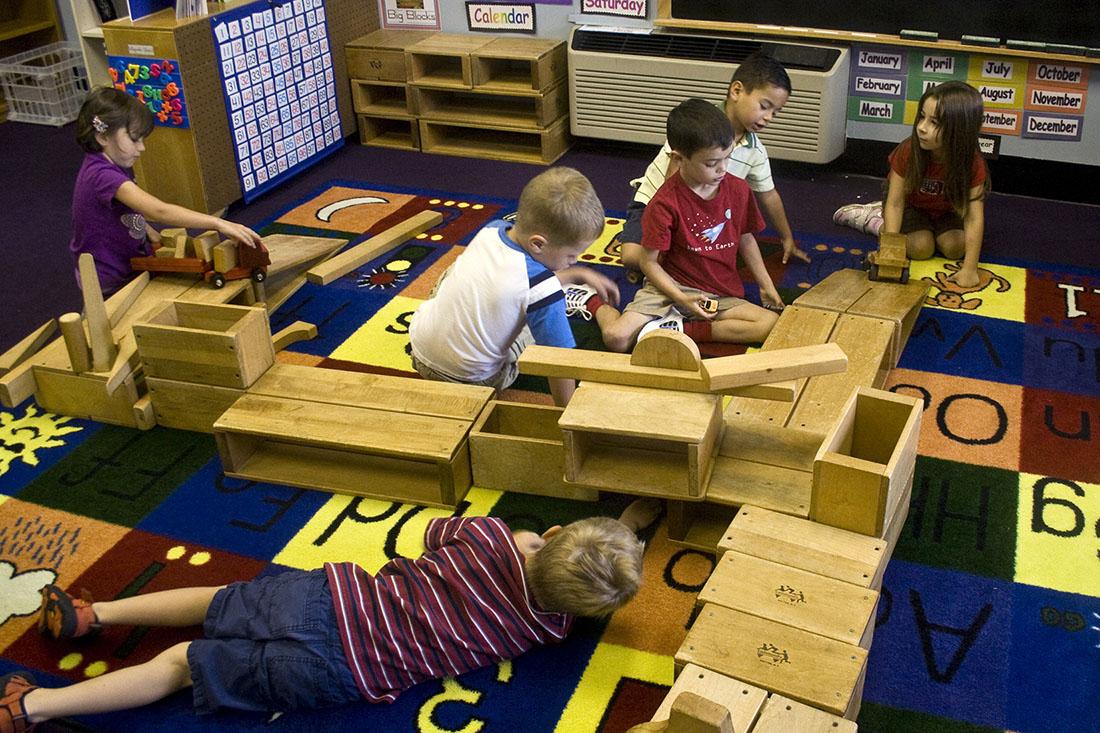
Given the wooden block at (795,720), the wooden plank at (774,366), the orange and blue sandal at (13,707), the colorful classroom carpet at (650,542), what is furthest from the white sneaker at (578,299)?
the orange and blue sandal at (13,707)

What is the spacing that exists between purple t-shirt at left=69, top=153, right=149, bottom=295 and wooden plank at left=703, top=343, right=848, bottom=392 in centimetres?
209

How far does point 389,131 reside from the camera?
5.62 meters

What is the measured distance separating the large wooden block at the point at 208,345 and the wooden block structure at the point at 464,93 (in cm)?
→ 239

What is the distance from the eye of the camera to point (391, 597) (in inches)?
86.7

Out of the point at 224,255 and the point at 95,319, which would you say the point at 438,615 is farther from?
the point at 224,255

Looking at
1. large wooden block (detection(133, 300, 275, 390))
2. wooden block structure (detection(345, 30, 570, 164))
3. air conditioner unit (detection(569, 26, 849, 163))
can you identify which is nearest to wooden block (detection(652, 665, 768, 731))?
large wooden block (detection(133, 300, 275, 390))

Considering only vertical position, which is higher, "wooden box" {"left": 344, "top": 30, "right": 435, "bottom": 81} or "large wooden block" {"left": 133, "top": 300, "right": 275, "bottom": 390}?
"wooden box" {"left": 344, "top": 30, "right": 435, "bottom": 81}

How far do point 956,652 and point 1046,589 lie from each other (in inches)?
12.9

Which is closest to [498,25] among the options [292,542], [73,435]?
[73,435]

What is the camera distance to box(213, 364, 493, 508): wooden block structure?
2740mm

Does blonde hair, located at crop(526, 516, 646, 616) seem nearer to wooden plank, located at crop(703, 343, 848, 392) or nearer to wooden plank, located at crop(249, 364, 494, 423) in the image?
wooden plank, located at crop(703, 343, 848, 392)

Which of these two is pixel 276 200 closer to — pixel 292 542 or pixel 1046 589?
pixel 292 542

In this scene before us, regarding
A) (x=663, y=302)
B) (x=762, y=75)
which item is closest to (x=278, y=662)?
(x=663, y=302)

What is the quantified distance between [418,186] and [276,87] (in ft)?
2.57
